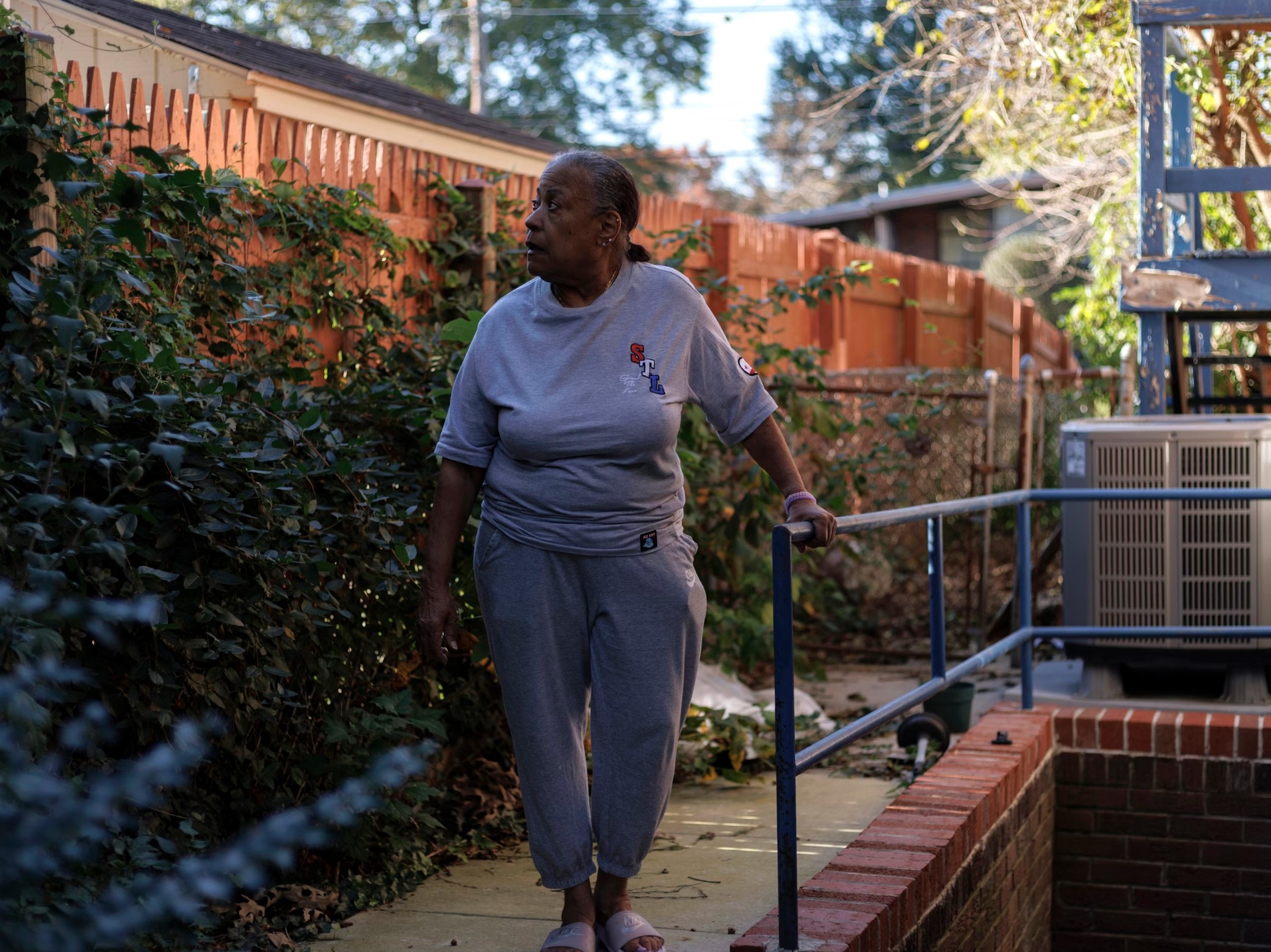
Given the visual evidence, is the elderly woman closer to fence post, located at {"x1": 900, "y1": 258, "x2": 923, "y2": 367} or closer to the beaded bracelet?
the beaded bracelet

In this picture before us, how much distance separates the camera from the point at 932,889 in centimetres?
347

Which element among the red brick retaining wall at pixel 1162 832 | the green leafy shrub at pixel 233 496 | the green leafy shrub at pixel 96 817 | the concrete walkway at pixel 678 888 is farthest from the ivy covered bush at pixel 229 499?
the red brick retaining wall at pixel 1162 832

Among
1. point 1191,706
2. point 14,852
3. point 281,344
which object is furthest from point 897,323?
point 14,852

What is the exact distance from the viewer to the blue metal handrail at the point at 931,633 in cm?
296

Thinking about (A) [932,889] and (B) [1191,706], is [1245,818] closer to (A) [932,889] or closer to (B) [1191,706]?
(B) [1191,706]

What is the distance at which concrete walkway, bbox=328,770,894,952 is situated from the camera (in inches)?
131

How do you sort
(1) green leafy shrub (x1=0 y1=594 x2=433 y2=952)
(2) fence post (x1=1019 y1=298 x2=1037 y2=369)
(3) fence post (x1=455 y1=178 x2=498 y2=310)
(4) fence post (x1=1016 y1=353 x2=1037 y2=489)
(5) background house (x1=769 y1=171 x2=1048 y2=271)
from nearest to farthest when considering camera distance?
(1) green leafy shrub (x1=0 y1=594 x2=433 y2=952) < (3) fence post (x1=455 y1=178 x2=498 y2=310) < (4) fence post (x1=1016 y1=353 x2=1037 y2=489) < (2) fence post (x1=1019 y1=298 x2=1037 y2=369) < (5) background house (x1=769 y1=171 x2=1048 y2=271)

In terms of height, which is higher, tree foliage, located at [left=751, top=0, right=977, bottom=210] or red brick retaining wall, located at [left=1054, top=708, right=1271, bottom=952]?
tree foliage, located at [left=751, top=0, right=977, bottom=210]

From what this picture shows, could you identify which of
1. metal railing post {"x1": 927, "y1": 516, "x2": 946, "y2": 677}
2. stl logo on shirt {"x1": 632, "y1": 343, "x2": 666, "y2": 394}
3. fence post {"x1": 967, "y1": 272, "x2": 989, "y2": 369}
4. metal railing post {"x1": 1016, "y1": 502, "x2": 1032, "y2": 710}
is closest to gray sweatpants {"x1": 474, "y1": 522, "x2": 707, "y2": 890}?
stl logo on shirt {"x1": 632, "y1": 343, "x2": 666, "y2": 394}

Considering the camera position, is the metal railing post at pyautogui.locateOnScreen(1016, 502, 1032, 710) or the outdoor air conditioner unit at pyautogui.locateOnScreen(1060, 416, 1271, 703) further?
the outdoor air conditioner unit at pyautogui.locateOnScreen(1060, 416, 1271, 703)

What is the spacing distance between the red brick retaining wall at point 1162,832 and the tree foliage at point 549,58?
3219cm

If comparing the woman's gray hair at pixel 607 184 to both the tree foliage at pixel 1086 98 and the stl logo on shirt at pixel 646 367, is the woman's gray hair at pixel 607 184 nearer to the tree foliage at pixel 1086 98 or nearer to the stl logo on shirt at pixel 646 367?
the stl logo on shirt at pixel 646 367

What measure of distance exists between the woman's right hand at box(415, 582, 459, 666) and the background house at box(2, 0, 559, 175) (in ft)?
11.9

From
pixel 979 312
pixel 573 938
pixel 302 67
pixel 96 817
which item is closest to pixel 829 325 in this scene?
pixel 979 312
